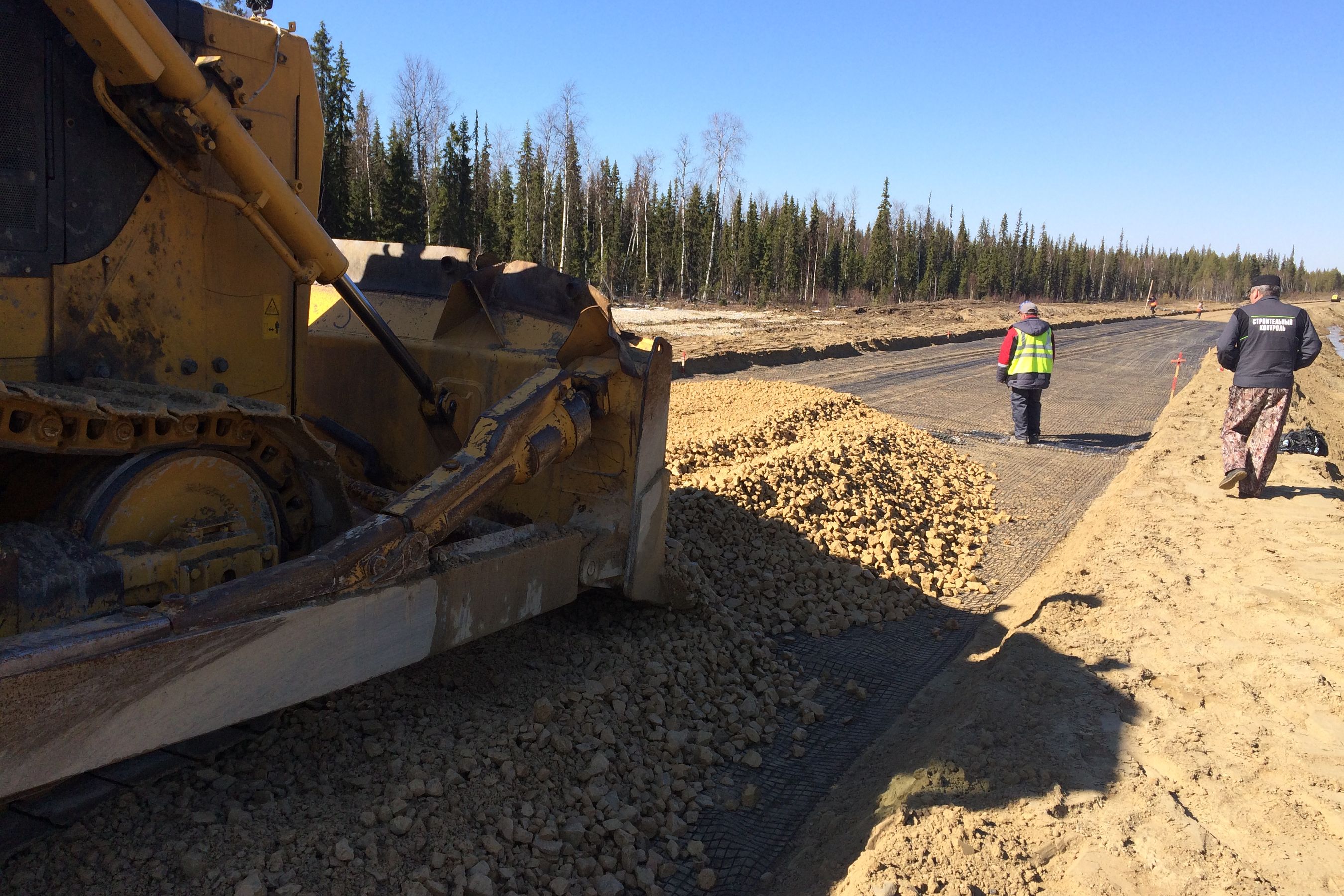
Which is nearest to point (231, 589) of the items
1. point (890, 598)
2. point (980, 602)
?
point (890, 598)

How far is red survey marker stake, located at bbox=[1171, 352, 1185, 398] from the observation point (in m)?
16.3

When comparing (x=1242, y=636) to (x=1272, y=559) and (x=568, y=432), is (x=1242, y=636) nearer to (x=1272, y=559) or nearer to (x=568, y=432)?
(x=1272, y=559)

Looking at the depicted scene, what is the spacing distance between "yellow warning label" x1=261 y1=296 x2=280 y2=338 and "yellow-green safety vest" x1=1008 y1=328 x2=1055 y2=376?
9.27 m

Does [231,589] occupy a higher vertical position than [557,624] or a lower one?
higher

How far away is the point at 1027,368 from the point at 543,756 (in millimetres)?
9032

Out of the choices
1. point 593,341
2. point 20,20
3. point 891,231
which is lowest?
point 593,341

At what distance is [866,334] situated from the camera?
27.2 meters

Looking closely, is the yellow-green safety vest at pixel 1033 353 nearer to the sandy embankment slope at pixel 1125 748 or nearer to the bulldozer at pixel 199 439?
the sandy embankment slope at pixel 1125 748

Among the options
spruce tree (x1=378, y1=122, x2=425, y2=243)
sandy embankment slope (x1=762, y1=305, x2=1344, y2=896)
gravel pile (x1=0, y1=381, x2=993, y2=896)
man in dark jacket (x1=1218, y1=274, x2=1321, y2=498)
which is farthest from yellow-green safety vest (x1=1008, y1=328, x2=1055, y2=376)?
spruce tree (x1=378, y1=122, x2=425, y2=243)

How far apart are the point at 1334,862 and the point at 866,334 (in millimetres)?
24821

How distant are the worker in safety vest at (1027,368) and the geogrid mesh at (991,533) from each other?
0.29 m

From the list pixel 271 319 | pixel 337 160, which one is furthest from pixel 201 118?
pixel 337 160

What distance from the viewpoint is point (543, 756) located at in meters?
3.54

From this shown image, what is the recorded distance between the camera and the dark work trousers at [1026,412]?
11.2 meters
